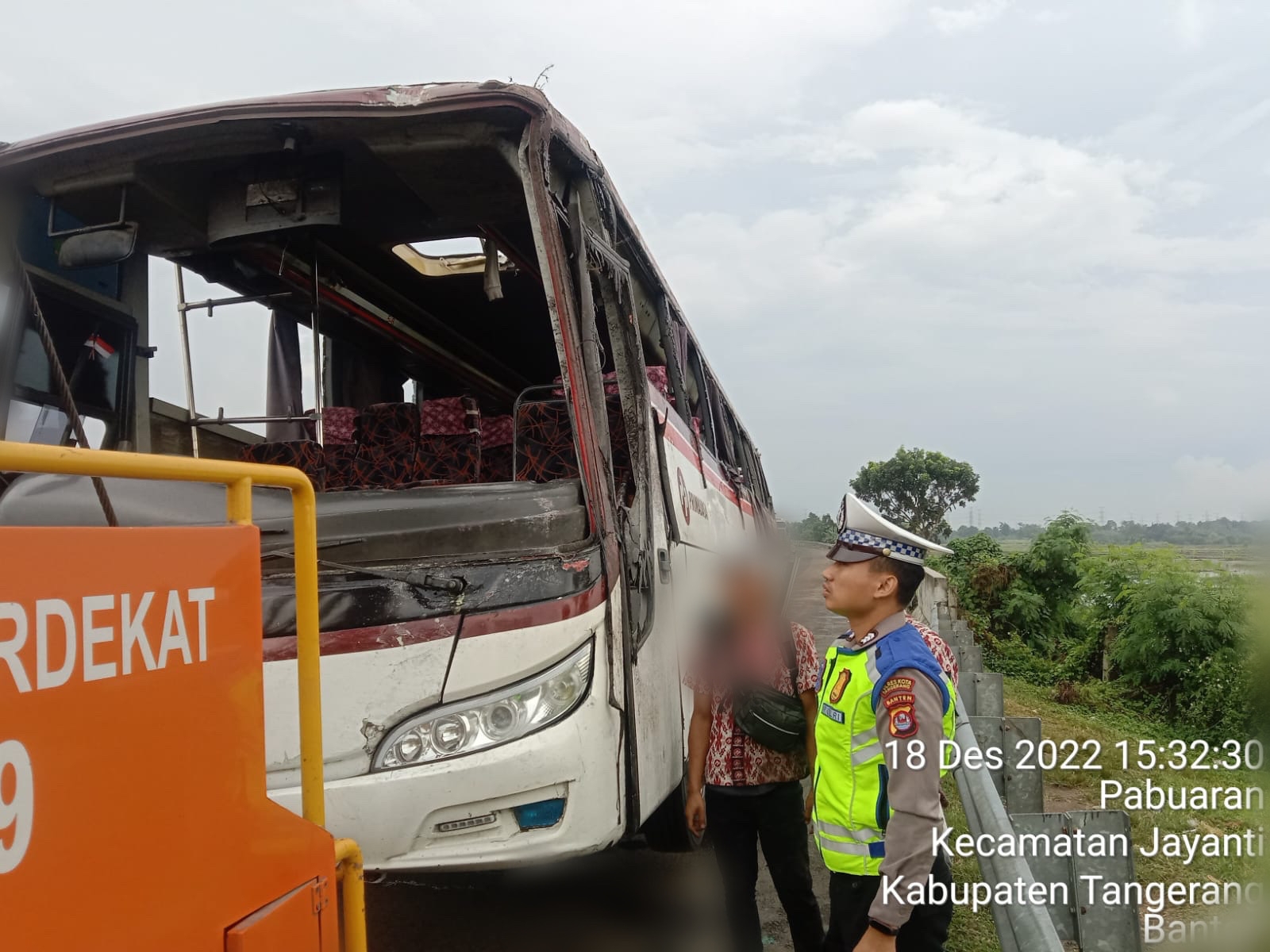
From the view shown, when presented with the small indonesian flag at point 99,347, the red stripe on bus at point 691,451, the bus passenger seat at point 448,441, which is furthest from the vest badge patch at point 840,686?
the small indonesian flag at point 99,347

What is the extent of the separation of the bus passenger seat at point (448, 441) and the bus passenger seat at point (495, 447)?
0.38ft

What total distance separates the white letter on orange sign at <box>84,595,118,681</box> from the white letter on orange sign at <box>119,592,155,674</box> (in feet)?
0.07

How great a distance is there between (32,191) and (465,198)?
5.29 feet

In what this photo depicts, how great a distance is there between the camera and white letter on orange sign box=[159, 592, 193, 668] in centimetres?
138

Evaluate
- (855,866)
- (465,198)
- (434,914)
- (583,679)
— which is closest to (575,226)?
(465,198)

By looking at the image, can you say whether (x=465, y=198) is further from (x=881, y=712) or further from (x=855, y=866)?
(x=855, y=866)

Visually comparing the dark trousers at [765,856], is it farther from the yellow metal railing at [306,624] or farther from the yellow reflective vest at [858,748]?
the yellow metal railing at [306,624]

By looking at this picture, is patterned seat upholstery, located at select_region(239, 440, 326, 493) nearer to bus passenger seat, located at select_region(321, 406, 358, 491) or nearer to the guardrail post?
bus passenger seat, located at select_region(321, 406, 358, 491)

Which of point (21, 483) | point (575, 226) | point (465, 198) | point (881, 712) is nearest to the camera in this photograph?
point (881, 712)

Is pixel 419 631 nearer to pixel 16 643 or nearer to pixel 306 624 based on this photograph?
pixel 306 624

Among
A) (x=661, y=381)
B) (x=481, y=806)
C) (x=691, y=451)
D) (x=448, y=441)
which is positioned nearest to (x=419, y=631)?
(x=481, y=806)

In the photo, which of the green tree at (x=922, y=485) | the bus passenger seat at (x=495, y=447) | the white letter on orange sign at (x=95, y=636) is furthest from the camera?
the green tree at (x=922, y=485)

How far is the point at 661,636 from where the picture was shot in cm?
374

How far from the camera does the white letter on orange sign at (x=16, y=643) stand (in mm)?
1133
